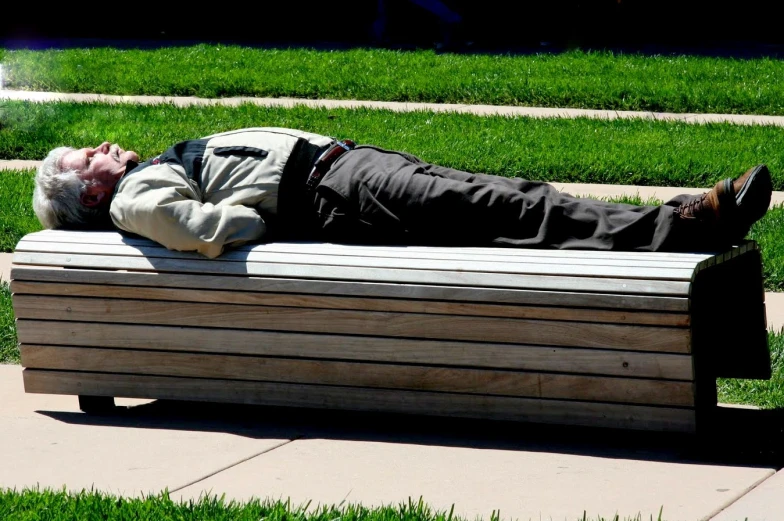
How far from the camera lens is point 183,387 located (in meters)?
4.34

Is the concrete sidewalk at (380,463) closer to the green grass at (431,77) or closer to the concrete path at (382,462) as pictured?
the concrete path at (382,462)

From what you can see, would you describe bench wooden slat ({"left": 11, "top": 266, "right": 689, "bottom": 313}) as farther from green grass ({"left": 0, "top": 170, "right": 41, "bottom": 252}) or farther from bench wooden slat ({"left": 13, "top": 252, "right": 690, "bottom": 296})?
green grass ({"left": 0, "top": 170, "right": 41, "bottom": 252})

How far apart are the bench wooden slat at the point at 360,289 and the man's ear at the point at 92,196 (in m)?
0.34

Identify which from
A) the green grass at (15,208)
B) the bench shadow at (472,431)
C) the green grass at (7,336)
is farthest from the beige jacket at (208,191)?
the green grass at (15,208)

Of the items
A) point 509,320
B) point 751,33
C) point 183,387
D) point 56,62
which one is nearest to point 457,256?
point 509,320

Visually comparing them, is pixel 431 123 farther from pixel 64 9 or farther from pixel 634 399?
pixel 64 9

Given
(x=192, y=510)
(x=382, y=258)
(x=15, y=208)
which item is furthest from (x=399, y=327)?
(x=15, y=208)

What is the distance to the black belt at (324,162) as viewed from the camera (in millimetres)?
4488

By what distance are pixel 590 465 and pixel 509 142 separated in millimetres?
4802

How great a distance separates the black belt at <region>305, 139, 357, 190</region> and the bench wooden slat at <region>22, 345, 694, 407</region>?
2.38 ft

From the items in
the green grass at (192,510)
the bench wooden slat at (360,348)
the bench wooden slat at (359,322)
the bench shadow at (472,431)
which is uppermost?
the bench wooden slat at (359,322)

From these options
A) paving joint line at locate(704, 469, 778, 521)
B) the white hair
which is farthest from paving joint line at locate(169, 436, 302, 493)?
paving joint line at locate(704, 469, 778, 521)

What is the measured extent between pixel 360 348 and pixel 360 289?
215 millimetres

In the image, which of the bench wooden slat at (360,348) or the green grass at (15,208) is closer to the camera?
the bench wooden slat at (360,348)
